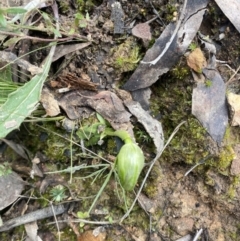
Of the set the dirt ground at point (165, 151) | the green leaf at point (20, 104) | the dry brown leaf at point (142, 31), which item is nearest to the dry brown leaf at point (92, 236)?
the dirt ground at point (165, 151)

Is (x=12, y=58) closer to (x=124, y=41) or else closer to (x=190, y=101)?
(x=124, y=41)

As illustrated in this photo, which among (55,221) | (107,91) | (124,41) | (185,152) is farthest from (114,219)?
(124,41)

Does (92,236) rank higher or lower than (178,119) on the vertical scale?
lower

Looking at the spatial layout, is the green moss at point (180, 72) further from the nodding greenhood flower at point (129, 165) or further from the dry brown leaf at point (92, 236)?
the dry brown leaf at point (92, 236)

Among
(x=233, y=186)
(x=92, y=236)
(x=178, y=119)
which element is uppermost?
(x=178, y=119)

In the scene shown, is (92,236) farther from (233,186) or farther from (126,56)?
(126,56)

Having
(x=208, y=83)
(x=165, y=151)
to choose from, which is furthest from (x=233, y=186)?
(x=208, y=83)

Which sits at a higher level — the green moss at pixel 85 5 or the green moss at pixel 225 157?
the green moss at pixel 85 5
